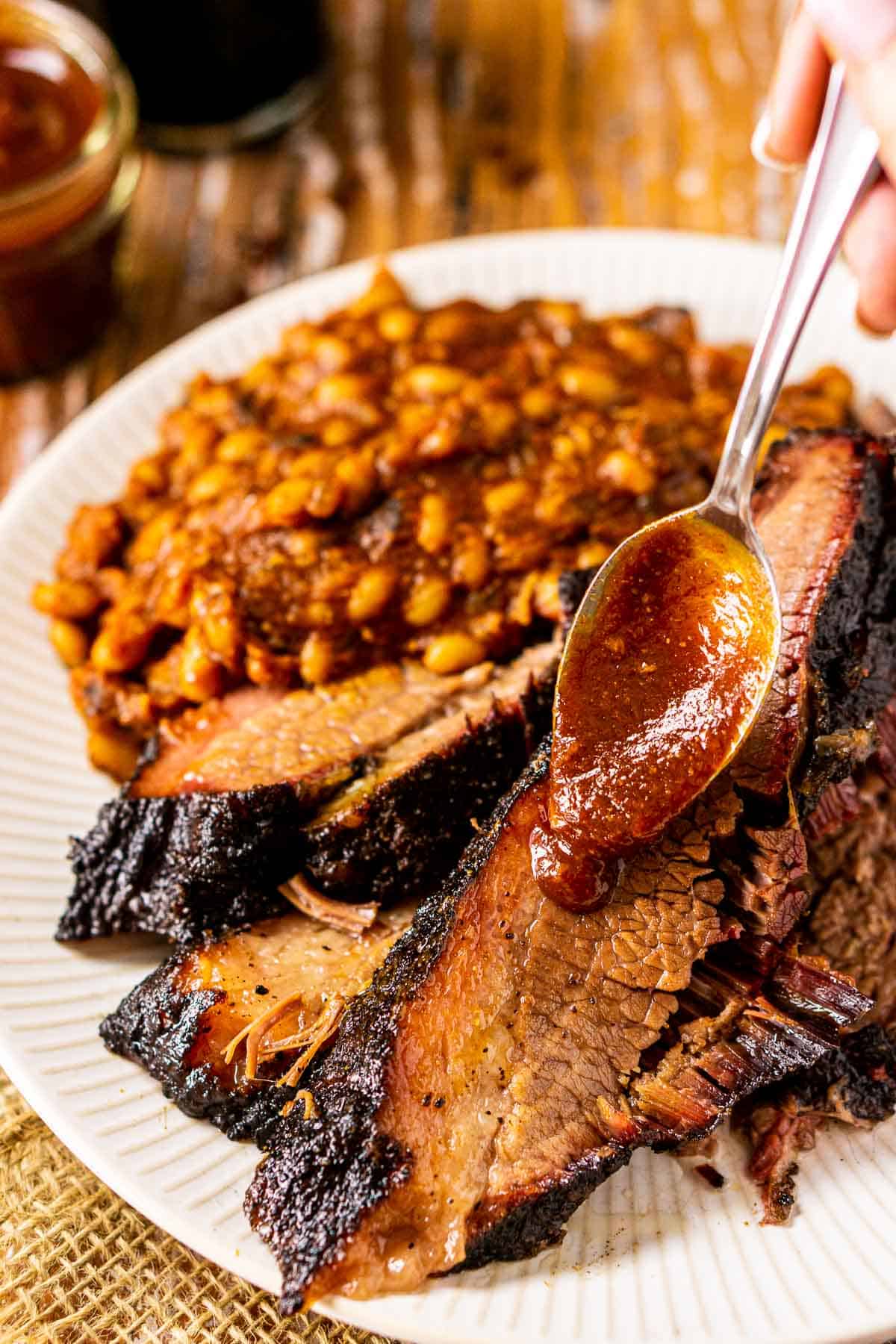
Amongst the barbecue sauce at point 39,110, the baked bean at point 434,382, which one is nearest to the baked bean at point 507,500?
the baked bean at point 434,382

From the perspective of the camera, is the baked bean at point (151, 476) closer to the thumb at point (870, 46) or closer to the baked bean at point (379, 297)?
the baked bean at point (379, 297)

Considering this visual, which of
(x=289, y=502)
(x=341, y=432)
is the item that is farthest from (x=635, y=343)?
(x=289, y=502)

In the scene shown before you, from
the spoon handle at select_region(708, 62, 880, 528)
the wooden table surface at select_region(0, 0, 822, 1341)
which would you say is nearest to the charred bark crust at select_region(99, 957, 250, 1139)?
the spoon handle at select_region(708, 62, 880, 528)

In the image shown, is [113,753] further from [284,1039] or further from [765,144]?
[765,144]

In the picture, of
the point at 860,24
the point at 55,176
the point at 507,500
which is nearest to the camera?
the point at 860,24

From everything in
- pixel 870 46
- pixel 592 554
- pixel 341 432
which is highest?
pixel 870 46

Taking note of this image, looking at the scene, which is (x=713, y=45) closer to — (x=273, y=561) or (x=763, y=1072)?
(x=273, y=561)
